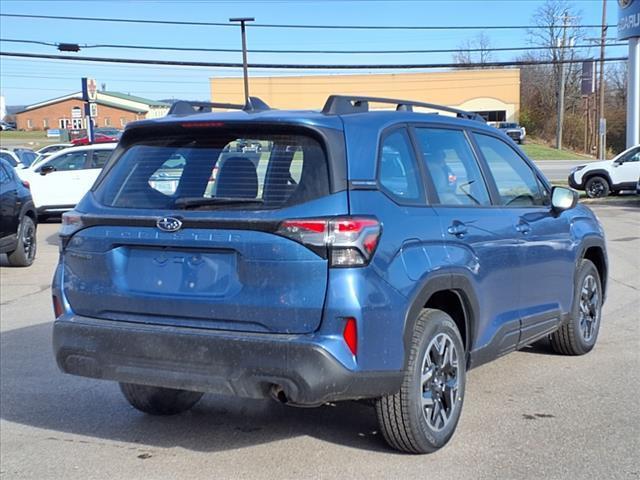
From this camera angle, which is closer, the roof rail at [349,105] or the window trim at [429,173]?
the roof rail at [349,105]

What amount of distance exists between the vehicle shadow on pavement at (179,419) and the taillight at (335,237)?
55.4 inches

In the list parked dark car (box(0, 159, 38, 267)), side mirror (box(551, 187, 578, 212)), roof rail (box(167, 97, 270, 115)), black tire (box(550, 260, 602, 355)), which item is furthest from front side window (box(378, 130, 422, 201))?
parked dark car (box(0, 159, 38, 267))

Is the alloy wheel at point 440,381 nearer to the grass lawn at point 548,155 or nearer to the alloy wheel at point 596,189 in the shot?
the alloy wheel at point 596,189

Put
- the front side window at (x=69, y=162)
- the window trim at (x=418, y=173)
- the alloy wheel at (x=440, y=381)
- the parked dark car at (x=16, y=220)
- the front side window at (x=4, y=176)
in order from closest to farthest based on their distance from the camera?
the window trim at (x=418, y=173) → the alloy wheel at (x=440, y=381) → the parked dark car at (x=16, y=220) → the front side window at (x=4, y=176) → the front side window at (x=69, y=162)

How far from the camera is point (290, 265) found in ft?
13.2

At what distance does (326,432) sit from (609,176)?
70.6 feet

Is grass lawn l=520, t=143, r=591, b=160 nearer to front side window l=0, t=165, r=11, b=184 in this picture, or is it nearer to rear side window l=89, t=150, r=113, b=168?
rear side window l=89, t=150, r=113, b=168

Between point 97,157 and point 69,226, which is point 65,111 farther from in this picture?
point 69,226

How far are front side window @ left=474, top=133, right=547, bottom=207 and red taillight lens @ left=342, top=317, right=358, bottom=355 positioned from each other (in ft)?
6.68

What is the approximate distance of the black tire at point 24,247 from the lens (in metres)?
12.8

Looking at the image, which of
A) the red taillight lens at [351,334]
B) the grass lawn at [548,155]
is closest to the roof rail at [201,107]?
the red taillight lens at [351,334]

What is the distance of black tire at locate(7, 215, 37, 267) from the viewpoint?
12805 mm

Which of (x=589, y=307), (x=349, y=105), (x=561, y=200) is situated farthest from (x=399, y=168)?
(x=589, y=307)

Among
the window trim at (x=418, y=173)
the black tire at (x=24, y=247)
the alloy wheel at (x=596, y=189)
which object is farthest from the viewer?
the alloy wheel at (x=596, y=189)
